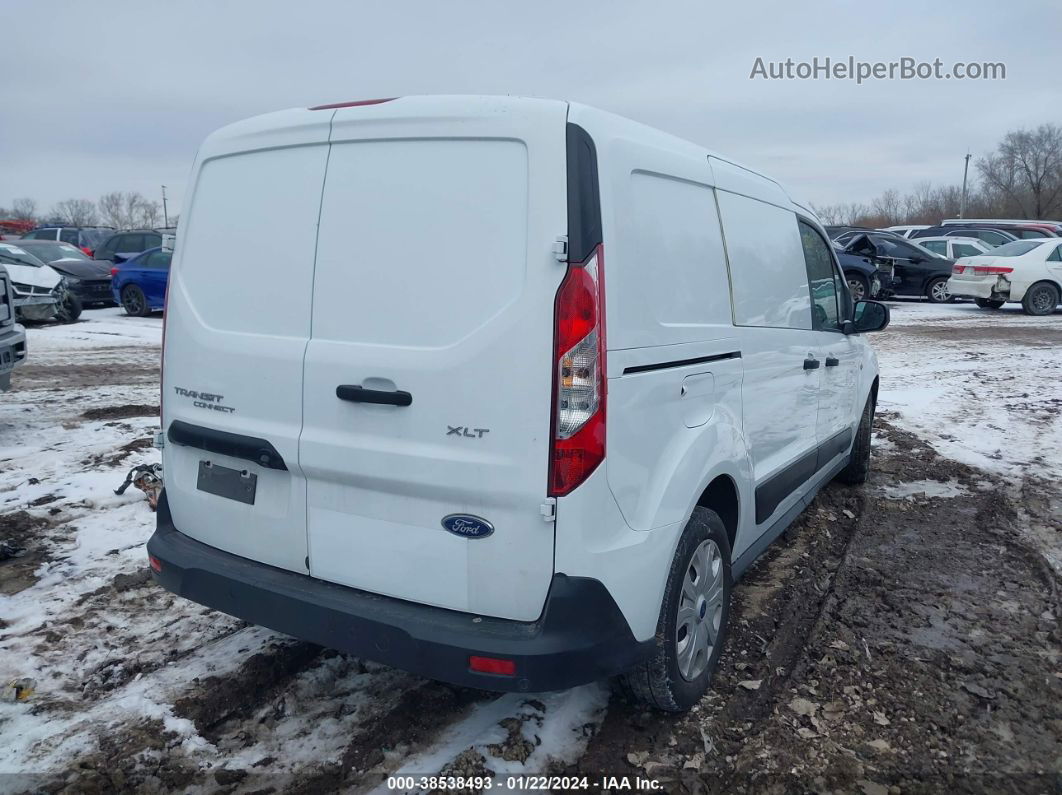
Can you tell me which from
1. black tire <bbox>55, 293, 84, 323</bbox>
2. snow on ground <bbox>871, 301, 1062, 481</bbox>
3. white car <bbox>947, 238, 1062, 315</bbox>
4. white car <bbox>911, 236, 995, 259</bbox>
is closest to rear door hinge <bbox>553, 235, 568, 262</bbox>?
snow on ground <bbox>871, 301, 1062, 481</bbox>

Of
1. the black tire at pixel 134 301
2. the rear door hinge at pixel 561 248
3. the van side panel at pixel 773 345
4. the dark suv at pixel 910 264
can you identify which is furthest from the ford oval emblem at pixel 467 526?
the dark suv at pixel 910 264

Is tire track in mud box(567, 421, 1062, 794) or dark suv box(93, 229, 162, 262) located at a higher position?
dark suv box(93, 229, 162, 262)

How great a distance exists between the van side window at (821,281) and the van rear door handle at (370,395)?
9.27 feet

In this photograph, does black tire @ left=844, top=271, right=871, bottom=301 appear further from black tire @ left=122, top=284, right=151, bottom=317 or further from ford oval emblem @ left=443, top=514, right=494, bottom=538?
ford oval emblem @ left=443, top=514, right=494, bottom=538

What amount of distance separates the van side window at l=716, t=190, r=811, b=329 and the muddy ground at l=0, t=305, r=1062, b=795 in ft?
4.86

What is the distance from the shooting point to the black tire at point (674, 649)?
9.45 ft

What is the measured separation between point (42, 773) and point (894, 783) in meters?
2.89

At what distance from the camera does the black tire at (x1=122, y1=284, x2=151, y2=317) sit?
1645 centimetres

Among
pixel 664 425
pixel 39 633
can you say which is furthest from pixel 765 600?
pixel 39 633

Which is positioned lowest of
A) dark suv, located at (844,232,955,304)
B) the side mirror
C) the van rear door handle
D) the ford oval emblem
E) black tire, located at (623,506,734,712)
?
black tire, located at (623,506,734,712)

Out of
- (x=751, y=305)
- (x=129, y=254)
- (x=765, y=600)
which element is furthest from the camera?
(x=129, y=254)

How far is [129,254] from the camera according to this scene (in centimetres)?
1945

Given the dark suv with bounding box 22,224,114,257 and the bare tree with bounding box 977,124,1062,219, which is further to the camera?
the bare tree with bounding box 977,124,1062,219

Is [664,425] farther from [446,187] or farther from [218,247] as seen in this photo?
[218,247]
